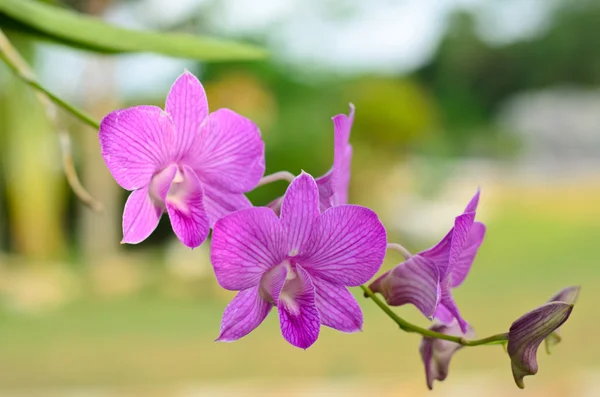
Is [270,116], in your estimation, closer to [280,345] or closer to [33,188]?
[33,188]

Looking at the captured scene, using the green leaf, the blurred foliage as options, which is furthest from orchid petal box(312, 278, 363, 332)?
the blurred foliage

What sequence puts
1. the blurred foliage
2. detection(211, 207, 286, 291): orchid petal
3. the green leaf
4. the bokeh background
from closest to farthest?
1. detection(211, 207, 286, 291): orchid petal
2. the green leaf
3. the bokeh background
4. the blurred foliage

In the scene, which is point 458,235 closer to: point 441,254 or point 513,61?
point 441,254

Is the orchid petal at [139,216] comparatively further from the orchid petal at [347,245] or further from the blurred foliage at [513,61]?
the blurred foliage at [513,61]

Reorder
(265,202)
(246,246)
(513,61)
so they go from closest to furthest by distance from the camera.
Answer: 1. (246,246)
2. (265,202)
3. (513,61)

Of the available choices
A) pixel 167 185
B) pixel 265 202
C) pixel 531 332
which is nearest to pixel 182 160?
pixel 167 185

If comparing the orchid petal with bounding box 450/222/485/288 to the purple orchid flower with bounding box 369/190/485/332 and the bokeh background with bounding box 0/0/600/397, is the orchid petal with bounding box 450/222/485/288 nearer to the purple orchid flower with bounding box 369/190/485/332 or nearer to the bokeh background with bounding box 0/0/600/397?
the purple orchid flower with bounding box 369/190/485/332
